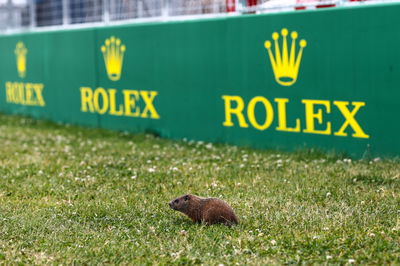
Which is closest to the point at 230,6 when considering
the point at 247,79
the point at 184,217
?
the point at 247,79

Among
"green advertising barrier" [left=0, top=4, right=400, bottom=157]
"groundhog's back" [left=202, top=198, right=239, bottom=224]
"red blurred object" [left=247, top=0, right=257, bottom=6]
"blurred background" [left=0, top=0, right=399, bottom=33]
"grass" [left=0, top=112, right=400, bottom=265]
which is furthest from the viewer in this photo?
"red blurred object" [left=247, top=0, right=257, bottom=6]

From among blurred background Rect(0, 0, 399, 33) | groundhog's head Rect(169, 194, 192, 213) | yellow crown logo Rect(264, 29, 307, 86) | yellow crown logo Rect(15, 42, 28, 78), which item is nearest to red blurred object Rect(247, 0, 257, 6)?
blurred background Rect(0, 0, 399, 33)

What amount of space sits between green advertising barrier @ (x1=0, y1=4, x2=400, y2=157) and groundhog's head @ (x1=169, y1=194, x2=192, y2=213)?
325 cm

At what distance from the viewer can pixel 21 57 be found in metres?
15.2

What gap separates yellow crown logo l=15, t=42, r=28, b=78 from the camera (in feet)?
49.5

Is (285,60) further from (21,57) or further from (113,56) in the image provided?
(21,57)

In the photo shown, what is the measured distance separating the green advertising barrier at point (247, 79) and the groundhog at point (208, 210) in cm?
316

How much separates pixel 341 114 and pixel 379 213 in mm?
2769

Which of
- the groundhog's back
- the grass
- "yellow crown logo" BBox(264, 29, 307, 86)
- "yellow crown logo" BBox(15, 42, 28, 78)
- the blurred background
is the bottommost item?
the grass

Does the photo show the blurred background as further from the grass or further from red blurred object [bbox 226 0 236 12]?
the grass

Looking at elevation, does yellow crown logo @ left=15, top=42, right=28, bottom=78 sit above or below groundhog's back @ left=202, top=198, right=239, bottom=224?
above

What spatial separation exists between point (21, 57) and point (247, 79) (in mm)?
6973

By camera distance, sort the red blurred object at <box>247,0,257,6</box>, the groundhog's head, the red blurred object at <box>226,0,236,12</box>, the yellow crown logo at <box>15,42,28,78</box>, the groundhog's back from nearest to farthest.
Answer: the groundhog's back
the groundhog's head
the red blurred object at <box>247,0,257,6</box>
the red blurred object at <box>226,0,236,12</box>
the yellow crown logo at <box>15,42,28,78</box>

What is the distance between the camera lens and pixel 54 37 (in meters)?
14.0
